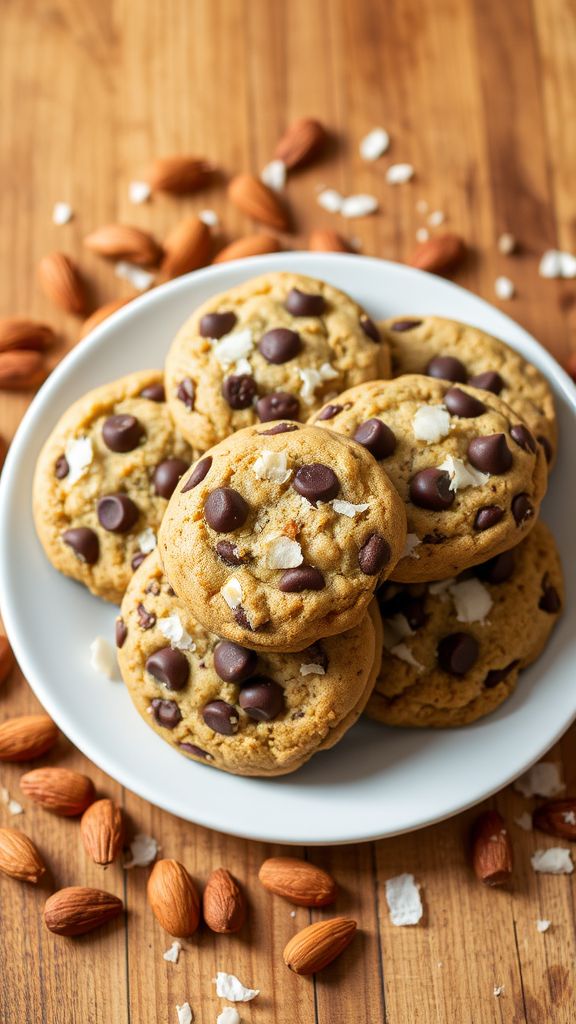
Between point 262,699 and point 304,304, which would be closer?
point 262,699

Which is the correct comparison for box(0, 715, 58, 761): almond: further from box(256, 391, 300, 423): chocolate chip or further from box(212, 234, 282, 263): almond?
box(212, 234, 282, 263): almond

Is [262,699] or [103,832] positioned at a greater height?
[262,699]

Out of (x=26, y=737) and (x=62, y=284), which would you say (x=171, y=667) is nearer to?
(x=26, y=737)

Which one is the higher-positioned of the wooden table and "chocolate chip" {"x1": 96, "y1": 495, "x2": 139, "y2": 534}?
the wooden table

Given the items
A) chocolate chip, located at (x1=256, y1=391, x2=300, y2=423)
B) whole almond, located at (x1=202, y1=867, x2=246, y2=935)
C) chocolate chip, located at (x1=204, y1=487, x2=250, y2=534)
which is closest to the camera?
chocolate chip, located at (x1=204, y1=487, x2=250, y2=534)

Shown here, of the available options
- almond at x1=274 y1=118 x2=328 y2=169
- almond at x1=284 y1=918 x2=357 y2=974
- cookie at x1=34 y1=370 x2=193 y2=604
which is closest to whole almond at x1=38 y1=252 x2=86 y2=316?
cookie at x1=34 y1=370 x2=193 y2=604

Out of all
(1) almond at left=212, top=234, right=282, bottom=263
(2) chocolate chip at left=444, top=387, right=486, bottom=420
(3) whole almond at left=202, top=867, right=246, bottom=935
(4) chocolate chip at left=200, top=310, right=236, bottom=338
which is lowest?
(3) whole almond at left=202, top=867, right=246, bottom=935

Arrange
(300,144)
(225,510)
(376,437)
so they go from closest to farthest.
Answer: (225,510) < (376,437) < (300,144)

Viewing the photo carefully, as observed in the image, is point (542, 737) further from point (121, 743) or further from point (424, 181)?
point (424, 181)

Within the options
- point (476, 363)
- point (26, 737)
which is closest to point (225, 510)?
point (476, 363)
